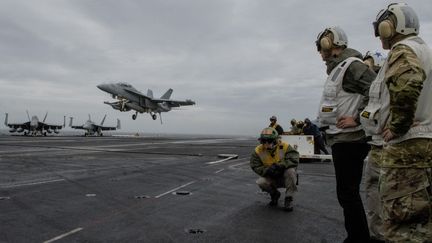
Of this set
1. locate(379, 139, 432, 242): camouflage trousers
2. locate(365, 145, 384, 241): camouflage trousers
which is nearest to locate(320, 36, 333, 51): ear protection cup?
locate(365, 145, 384, 241): camouflage trousers

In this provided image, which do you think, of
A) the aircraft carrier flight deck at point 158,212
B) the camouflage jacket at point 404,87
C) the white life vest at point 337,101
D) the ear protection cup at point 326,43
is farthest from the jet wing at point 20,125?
the camouflage jacket at point 404,87

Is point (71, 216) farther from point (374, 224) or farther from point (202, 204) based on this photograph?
point (374, 224)

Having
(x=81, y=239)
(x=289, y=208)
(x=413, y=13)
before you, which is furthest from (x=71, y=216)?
(x=413, y=13)

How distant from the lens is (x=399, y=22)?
9.93ft

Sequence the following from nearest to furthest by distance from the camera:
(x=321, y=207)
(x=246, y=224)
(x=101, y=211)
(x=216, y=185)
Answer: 1. (x=246, y=224)
2. (x=101, y=211)
3. (x=321, y=207)
4. (x=216, y=185)

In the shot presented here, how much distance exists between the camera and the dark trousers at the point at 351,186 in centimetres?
385

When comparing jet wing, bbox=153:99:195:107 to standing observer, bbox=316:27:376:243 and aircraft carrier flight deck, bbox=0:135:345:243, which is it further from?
standing observer, bbox=316:27:376:243

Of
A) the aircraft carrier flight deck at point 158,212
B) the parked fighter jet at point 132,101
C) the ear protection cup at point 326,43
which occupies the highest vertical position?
the parked fighter jet at point 132,101

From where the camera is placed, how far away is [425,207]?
2.62 metres

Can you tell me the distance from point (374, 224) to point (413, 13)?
2.25m

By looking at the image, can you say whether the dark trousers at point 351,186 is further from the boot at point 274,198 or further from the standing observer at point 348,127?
the boot at point 274,198

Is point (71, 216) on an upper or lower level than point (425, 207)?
lower

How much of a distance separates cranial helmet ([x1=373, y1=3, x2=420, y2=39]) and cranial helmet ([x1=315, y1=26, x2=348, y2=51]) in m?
1.05

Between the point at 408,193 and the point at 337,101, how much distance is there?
1.54m
